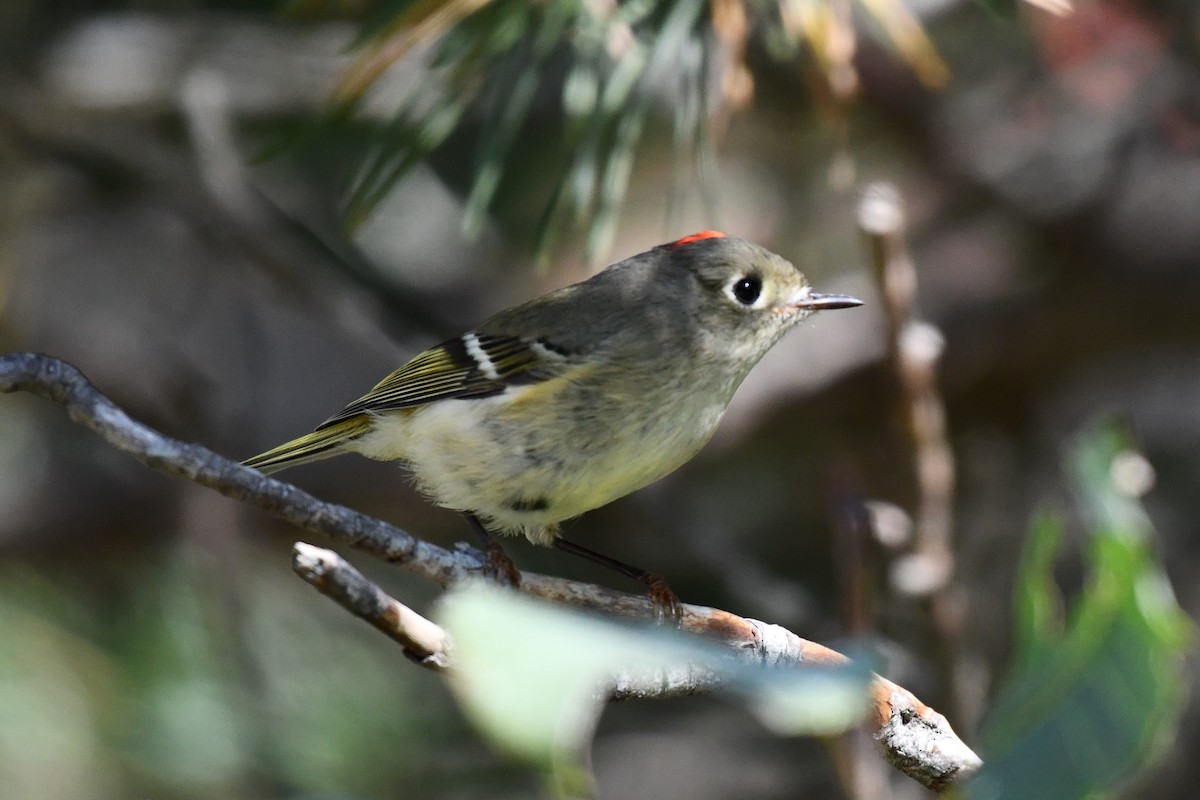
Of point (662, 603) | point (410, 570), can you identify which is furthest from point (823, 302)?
point (410, 570)

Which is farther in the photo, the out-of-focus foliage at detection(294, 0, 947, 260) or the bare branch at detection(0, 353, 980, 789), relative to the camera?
the out-of-focus foliage at detection(294, 0, 947, 260)

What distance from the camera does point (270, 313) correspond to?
2.60 m

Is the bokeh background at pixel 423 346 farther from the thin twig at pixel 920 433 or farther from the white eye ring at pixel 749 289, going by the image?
the white eye ring at pixel 749 289

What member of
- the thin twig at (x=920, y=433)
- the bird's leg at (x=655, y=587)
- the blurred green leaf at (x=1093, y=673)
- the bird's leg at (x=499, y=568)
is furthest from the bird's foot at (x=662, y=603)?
the blurred green leaf at (x=1093, y=673)

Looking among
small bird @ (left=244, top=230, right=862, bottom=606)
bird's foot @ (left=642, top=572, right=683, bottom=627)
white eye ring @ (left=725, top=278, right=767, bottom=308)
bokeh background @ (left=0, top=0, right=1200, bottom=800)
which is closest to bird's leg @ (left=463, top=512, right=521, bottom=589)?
small bird @ (left=244, top=230, right=862, bottom=606)

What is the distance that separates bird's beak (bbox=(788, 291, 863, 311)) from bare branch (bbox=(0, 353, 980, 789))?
47cm

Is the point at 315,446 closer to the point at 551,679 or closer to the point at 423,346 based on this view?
the point at 423,346

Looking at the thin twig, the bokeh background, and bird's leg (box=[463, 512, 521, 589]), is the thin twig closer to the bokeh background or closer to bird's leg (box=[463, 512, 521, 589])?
the bokeh background

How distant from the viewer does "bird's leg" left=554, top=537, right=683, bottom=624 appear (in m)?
1.25

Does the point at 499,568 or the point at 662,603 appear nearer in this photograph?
the point at 499,568

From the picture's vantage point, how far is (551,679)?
0.35 m

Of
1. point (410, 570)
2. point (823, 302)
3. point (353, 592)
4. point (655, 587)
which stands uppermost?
point (353, 592)

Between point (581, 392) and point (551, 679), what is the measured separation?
42.5 inches

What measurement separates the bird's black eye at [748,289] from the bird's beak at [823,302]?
4 cm
